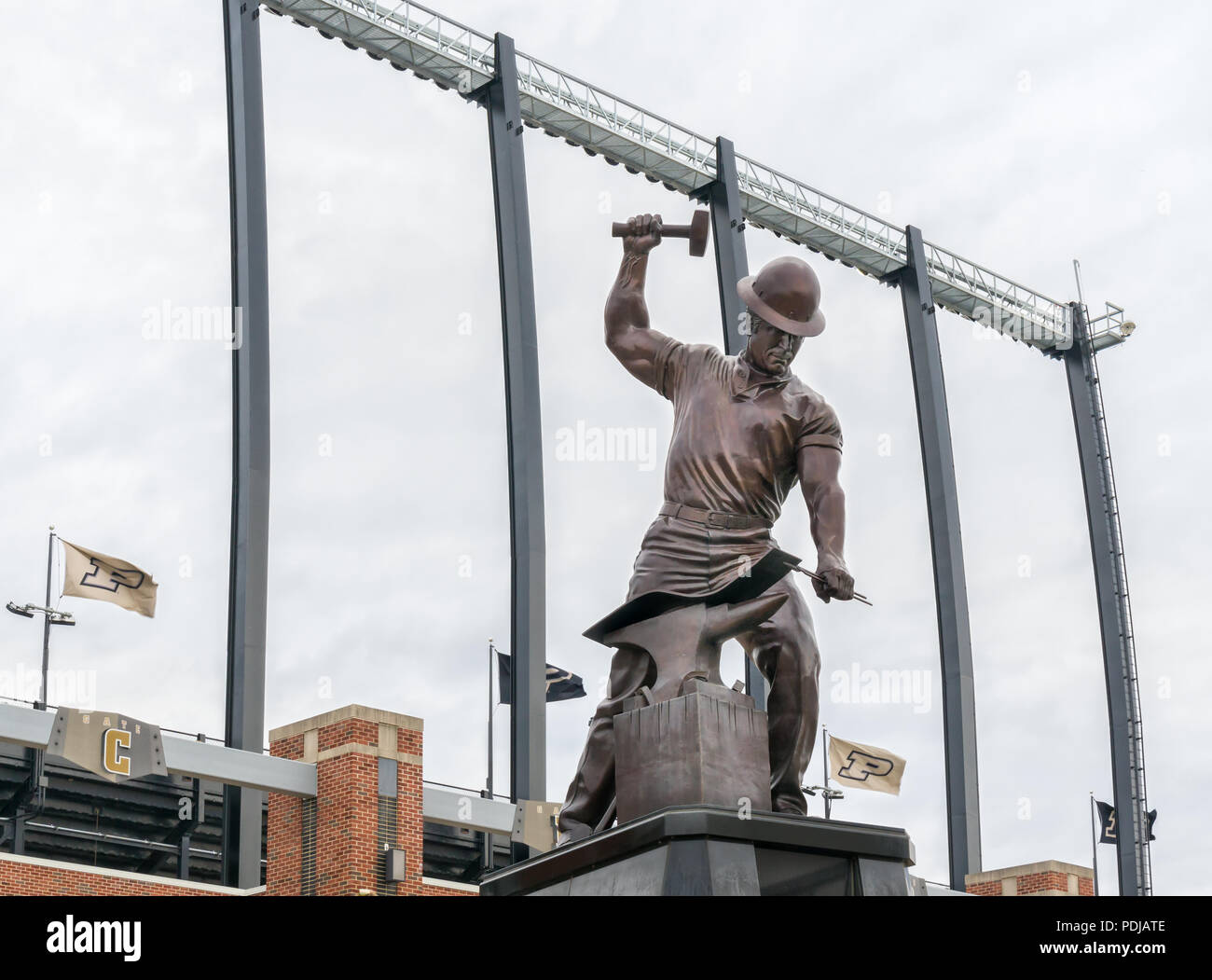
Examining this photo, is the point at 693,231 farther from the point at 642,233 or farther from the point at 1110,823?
the point at 1110,823

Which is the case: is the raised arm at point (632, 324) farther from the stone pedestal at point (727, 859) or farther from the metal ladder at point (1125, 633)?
the metal ladder at point (1125, 633)

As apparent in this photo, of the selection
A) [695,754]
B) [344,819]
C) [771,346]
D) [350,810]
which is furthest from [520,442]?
[695,754]

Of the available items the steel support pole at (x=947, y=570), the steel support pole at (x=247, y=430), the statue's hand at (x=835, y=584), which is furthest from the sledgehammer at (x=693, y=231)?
the steel support pole at (x=947, y=570)

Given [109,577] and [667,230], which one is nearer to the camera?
[667,230]

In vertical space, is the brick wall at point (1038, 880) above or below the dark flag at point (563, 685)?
below

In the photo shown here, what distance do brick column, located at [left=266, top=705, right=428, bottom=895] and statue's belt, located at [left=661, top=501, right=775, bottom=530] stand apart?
12.0m

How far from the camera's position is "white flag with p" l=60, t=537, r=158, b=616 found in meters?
18.6

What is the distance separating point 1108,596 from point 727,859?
19.6 m

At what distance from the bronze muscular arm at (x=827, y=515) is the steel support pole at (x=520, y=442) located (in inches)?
402

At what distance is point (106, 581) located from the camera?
1880 cm

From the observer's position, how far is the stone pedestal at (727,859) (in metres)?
5.94
